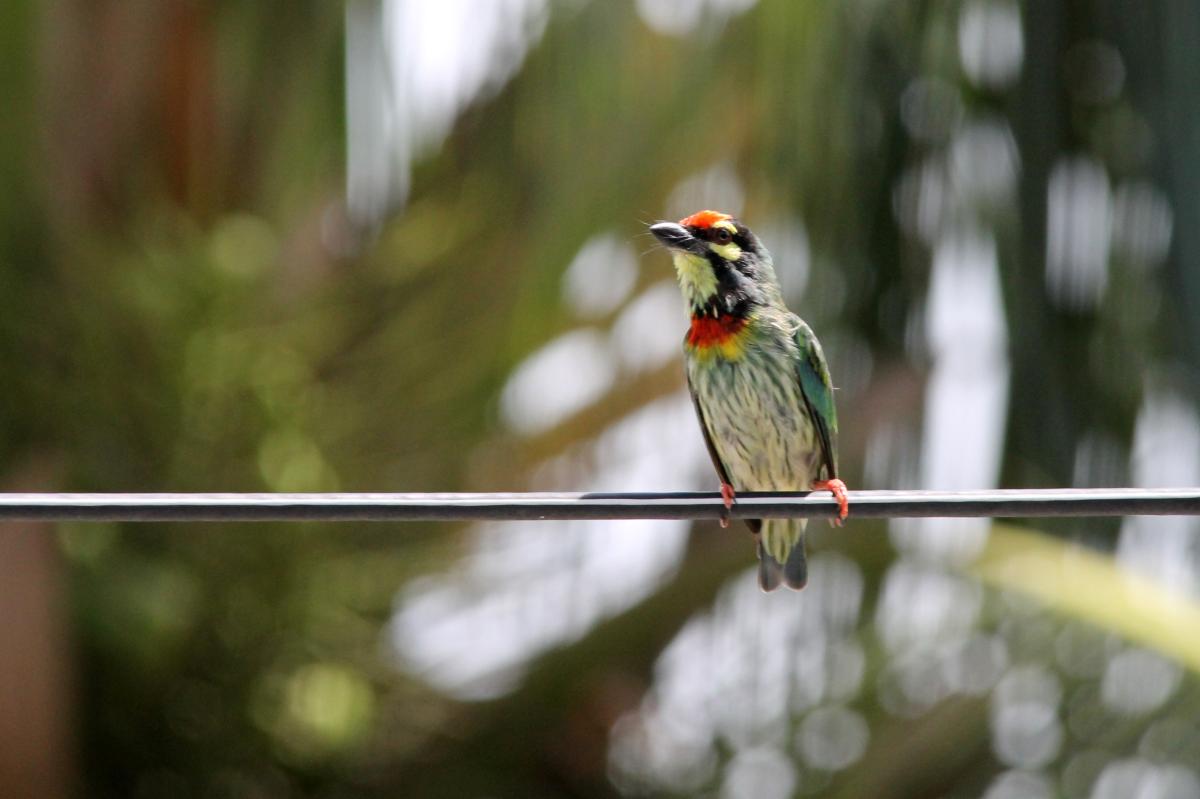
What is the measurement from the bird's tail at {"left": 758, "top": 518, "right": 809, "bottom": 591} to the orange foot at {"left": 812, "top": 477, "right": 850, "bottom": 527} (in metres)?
0.27

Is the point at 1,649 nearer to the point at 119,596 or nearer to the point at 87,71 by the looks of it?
the point at 119,596

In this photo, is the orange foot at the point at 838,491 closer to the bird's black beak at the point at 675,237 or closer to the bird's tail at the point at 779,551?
the bird's tail at the point at 779,551

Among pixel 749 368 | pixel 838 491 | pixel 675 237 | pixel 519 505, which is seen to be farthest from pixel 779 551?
pixel 519 505

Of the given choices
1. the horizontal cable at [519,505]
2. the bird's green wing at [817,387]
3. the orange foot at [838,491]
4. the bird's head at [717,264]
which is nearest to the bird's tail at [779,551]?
the orange foot at [838,491]

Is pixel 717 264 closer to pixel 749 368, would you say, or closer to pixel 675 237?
pixel 675 237

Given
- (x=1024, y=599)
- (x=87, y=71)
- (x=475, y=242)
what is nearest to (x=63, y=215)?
(x=87, y=71)

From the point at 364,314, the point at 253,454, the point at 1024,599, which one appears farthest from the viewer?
the point at 364,314

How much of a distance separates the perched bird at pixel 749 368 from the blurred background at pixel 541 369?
1.88 meters

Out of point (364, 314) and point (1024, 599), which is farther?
point (364, 314)

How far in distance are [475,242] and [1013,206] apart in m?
3.03

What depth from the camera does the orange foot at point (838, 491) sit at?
4430 millimetres

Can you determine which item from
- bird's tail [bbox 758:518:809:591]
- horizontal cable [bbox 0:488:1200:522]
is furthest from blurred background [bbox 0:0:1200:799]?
horizontal cable [bbox 0:488:1200:522]

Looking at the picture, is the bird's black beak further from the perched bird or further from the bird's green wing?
the bird's green wing

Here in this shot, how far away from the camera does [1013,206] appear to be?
9.02 m
